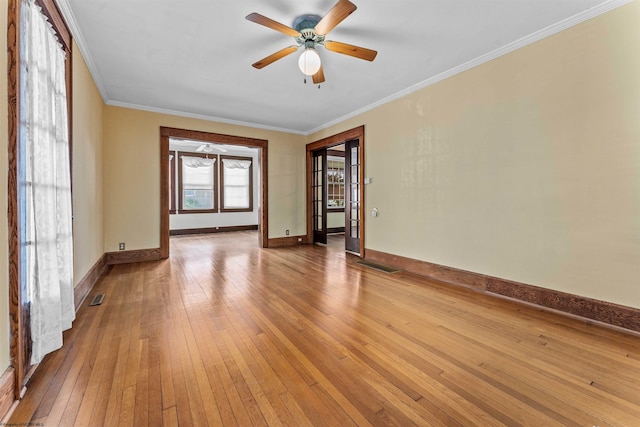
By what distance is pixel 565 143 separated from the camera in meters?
2.62

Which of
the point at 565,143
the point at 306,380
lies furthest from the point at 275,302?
the point at 565,143

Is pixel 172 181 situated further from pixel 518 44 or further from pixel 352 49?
pixel 518 44

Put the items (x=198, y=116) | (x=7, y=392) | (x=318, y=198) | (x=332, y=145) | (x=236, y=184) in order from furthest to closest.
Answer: (x=236, y=184)
(x=318, y=198)
(x=332, y=145)
(x=198, y=116)
(x=7, y=392)

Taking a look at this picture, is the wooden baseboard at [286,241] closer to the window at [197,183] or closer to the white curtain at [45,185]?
the window at [197,183]

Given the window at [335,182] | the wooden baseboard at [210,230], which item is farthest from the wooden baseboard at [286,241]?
the wooden baseboard at [210,230]

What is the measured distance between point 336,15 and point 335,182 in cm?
641

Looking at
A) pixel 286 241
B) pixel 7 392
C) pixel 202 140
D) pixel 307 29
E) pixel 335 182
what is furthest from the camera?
pixel 335 182

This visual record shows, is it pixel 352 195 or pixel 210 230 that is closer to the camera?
pixel 352 195

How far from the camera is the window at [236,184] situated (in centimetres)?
916

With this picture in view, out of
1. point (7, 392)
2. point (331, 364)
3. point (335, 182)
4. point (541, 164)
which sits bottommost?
point (331, 364)

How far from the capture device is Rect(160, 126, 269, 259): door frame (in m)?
5.04

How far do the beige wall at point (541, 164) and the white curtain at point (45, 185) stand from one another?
13.0 ft

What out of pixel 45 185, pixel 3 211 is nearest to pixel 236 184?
pixel 45 185

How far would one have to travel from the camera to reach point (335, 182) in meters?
8.55
